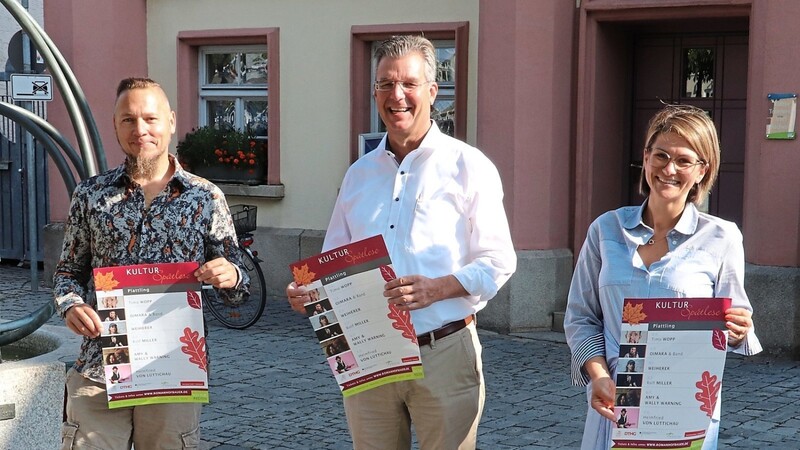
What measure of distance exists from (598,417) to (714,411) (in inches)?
12.7

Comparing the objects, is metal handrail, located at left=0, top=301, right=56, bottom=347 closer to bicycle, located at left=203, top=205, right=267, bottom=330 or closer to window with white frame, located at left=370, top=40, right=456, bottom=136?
bicycle, located at left=203, top=205, right=267, bottom=330

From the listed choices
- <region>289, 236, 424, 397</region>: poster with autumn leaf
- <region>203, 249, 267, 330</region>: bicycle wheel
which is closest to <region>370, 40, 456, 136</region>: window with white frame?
<region>203, 249, 267, 330</region>: bicycle wheel

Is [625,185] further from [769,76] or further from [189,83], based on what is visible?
[189,83]

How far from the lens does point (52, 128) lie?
521cm

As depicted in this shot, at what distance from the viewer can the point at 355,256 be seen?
3.64 metres

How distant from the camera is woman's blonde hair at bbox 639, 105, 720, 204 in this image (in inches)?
128

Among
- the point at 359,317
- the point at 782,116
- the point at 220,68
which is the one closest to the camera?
the point at 359,317

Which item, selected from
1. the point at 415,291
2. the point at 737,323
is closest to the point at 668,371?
the point at 737,323

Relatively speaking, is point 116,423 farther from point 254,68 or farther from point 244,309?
point 254,68

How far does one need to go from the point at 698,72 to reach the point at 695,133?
284 inches

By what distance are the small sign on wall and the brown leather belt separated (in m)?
5.68

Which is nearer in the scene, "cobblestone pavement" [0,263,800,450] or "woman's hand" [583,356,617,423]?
"woman's hand" [583,356,617,423]

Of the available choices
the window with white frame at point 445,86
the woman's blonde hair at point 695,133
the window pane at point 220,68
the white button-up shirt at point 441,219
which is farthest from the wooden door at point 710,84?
the woman's blonde hair at point 695,133

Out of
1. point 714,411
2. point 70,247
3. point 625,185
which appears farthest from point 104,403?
point 625,185
